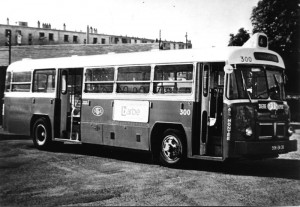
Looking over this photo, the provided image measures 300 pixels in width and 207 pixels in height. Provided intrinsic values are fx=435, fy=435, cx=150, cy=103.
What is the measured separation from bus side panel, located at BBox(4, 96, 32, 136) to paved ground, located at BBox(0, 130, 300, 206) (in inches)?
80.6

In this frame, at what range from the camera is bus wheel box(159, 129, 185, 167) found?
33.0 feet

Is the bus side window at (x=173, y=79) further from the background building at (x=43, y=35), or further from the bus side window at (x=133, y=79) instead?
the background building at (x=43, y=35)

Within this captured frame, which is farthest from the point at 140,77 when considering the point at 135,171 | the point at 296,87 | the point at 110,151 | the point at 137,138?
the point at 296,87

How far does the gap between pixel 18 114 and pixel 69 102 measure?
229 centimetres

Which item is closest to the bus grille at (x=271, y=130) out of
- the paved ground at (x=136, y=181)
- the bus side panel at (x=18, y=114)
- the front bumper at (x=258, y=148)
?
the front bumper at (x=258, y=148)

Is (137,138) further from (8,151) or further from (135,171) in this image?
(8,151)

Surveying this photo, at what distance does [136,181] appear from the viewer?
28.0 feet

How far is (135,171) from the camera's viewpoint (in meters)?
9.77

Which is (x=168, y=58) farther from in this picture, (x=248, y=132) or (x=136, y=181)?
(x=136, y=181)

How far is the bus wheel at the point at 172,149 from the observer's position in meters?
10.1

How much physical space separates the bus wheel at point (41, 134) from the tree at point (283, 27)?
1748cm

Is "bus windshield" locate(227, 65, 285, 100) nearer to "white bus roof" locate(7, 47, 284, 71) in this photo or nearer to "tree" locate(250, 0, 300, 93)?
"white bus roof" locate(7, 47, 284, 71)

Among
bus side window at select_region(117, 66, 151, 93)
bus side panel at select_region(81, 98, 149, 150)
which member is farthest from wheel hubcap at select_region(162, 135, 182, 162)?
bus side window at select_region(117, 66, 151, 93)

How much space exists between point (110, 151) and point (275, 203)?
740 centimetres
